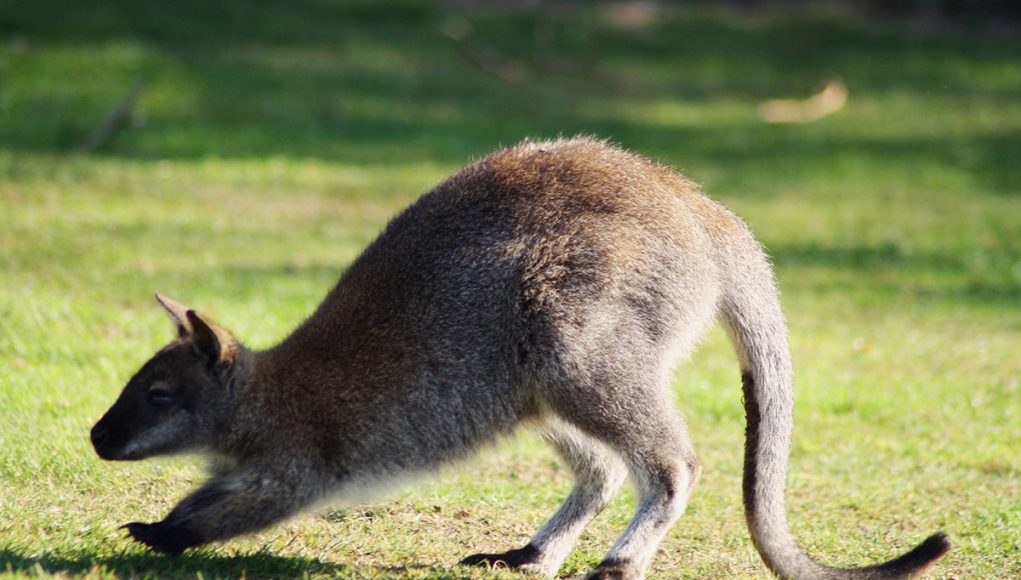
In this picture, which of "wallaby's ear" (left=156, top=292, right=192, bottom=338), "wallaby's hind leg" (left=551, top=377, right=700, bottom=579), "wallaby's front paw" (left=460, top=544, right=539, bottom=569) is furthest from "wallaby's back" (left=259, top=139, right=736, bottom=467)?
"wallaby's front paw" (left=460, top=544, right=539, bottom=569)

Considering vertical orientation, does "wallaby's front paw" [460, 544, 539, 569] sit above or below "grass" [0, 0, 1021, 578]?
below

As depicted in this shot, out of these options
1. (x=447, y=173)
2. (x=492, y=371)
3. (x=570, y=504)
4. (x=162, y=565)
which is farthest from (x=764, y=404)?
(x=447, y=173)

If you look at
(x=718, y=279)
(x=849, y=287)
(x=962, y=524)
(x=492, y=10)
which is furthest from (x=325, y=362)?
(x=492, y=10)

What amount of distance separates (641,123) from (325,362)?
1240 centimetres

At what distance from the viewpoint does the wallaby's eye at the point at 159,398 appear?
17.6 ft

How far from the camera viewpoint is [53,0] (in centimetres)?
1886

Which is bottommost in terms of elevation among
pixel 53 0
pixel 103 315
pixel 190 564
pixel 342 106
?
pixel 190 564

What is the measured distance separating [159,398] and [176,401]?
0.22 ft

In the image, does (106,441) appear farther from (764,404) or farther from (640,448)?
(764,404)

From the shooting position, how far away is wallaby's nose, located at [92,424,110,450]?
5.29 metres

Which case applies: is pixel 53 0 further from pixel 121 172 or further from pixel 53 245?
pixel 53 245

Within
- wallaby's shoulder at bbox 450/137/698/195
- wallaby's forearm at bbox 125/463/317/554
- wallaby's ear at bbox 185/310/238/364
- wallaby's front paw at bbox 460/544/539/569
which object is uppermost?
wallaby's shoulder at bbox 450/137/698/195

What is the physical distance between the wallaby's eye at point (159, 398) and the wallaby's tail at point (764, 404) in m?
2.37

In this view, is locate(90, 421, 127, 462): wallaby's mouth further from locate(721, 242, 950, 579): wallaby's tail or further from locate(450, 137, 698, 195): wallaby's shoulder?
locate(721, 242, 950, 579): wallaby's tail
